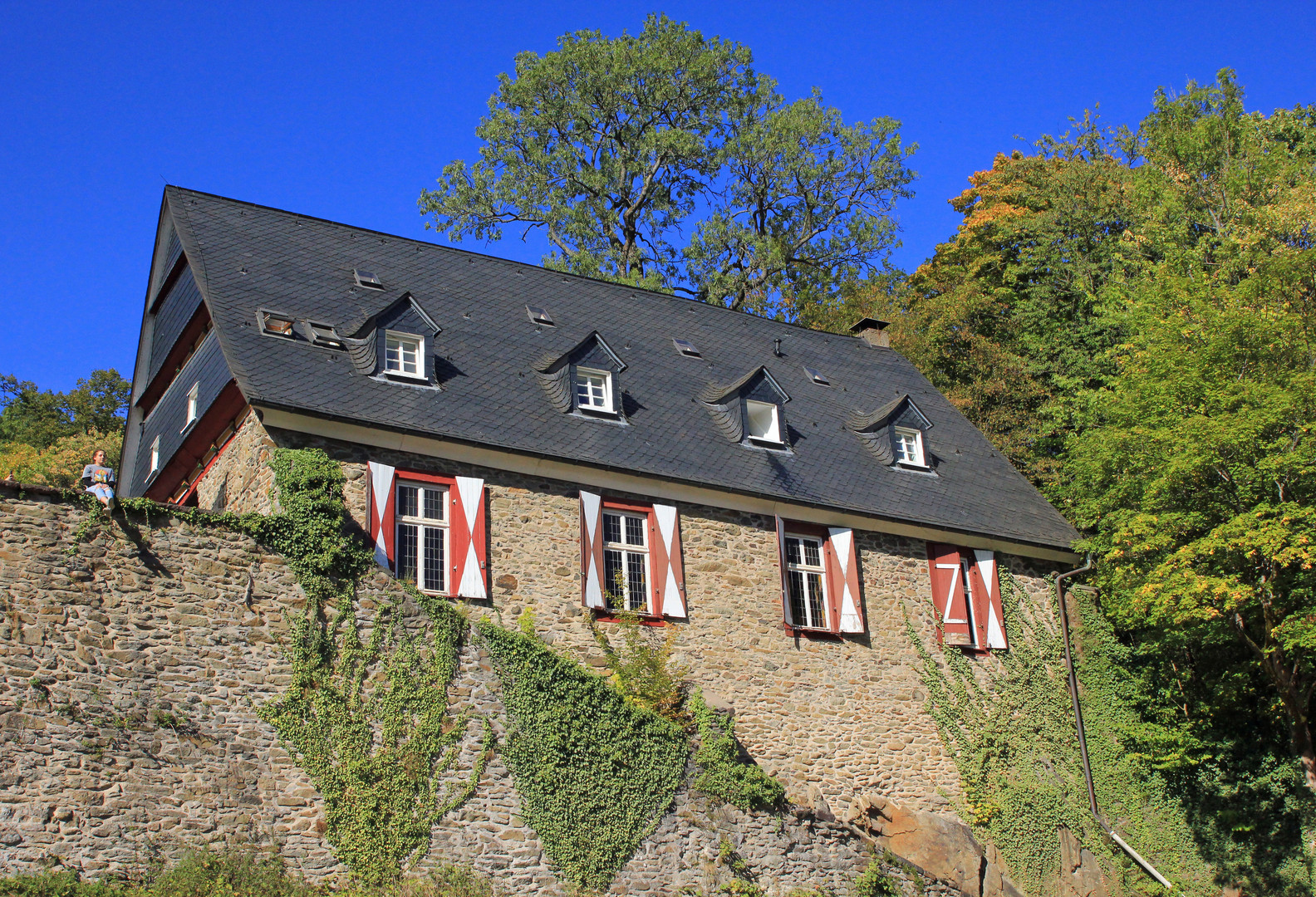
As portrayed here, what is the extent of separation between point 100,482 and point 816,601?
9967 mm

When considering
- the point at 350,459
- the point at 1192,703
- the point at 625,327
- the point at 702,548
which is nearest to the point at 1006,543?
the point at 1192,703

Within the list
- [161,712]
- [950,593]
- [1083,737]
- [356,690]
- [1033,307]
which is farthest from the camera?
[1033,307]

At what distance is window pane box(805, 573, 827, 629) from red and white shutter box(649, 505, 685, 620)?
2349mm

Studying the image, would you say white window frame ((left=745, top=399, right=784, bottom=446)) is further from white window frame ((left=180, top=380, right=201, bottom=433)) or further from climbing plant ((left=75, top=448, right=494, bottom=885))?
white window frame ((left=180, top=380, right=201, bottom=433))

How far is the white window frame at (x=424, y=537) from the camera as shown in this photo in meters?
15.2

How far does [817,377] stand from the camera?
74.7 ft

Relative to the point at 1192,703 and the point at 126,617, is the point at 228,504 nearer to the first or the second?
the point at 126,617

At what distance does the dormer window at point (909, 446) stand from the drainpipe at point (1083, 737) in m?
3.12

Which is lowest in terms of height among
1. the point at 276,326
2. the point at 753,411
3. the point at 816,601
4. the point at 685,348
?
the point at 816,601

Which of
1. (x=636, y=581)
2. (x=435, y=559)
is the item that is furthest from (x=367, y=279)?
(x=636, y=581)

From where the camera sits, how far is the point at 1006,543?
2038 cm

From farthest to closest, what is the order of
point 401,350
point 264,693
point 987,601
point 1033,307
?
point 1033,307, point 987,601, point 401,350, point 264,693

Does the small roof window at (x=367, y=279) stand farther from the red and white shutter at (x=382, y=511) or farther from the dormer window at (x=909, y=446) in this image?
the dormer window at (x=909, y=446)

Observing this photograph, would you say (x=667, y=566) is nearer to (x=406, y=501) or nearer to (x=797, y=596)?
(x=797, y=596)
